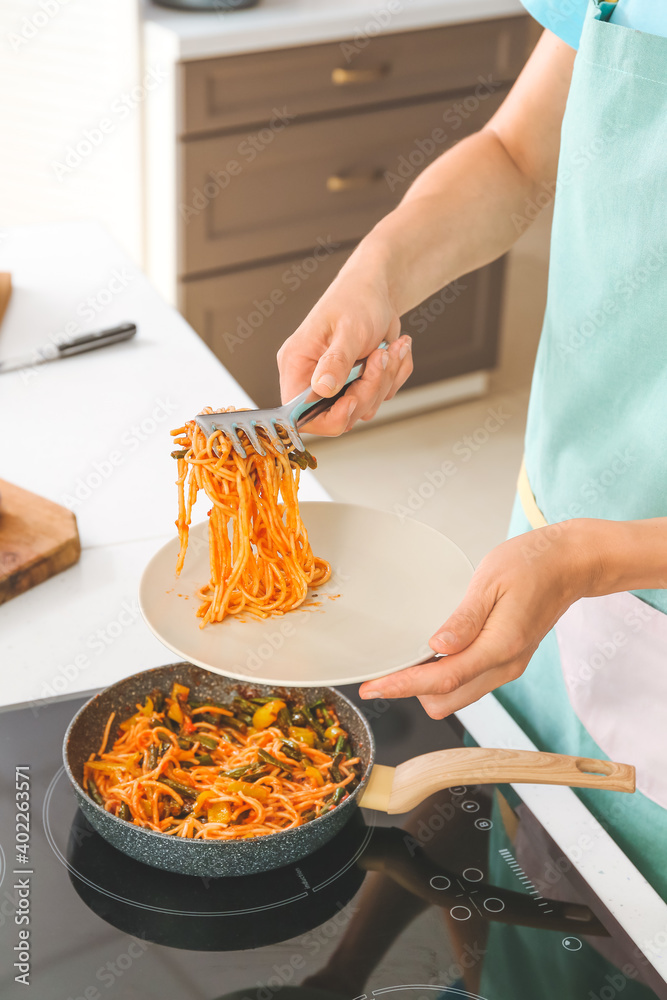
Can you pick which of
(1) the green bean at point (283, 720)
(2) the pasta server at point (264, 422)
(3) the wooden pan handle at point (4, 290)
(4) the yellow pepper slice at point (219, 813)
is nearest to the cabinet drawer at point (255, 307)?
(3) the wooden pan handle at point (4, 290)

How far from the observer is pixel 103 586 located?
1.18 metres

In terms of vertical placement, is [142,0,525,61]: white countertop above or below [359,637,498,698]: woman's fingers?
above

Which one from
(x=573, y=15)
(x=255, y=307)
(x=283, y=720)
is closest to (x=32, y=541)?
(x=283, y=720)

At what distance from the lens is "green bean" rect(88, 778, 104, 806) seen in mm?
884

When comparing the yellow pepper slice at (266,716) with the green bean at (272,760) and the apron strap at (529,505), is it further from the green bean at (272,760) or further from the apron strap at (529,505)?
the apron strap at (529,505)

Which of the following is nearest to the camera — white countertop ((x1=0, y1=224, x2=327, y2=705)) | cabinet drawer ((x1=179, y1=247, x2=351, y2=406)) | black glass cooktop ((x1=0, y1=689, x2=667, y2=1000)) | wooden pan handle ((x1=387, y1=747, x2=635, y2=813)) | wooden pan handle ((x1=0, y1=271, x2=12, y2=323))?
black glass cooktop ((x1=0, y1=689, x2=667, y2=1000))

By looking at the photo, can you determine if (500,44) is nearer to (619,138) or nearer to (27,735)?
(619,138)

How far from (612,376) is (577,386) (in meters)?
0.05

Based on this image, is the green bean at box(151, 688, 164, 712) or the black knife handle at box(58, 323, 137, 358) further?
the black knife handle at box(58, 323, 137, 358)

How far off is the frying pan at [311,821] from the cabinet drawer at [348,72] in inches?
77.5

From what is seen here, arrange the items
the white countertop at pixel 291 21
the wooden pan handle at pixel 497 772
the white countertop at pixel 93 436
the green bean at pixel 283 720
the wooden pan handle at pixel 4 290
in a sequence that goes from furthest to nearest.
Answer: the white countertop at pixel 291 21 < the wooden pan handle at pixel 4 290 < the white countertop at pixel 93 436 < the green bean at pixel 283 720 < the wooden pan handle at pixel 497 772

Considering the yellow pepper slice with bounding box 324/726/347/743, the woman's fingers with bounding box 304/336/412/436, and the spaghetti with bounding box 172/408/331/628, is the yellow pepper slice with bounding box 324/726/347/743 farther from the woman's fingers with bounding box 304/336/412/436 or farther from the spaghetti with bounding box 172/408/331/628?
the woman's fingers with bounding box 304/336/412/436

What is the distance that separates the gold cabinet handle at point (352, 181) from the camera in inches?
114

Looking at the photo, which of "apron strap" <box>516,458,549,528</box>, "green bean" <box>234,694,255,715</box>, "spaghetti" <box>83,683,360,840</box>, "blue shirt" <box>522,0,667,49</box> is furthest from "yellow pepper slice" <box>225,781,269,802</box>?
"blue shirt" <box>522,0,667,49</box>
